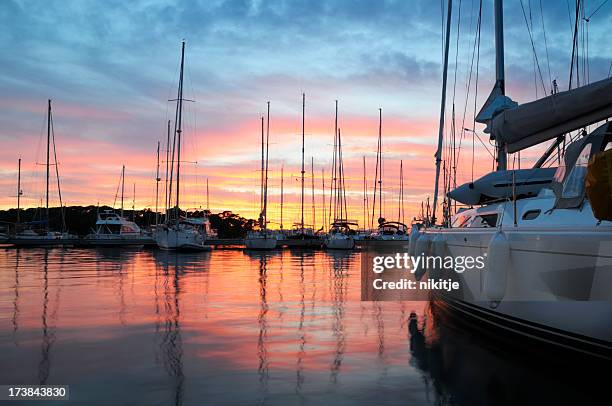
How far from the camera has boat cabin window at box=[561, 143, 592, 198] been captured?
25.5 ft

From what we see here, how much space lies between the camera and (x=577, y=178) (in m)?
7.89

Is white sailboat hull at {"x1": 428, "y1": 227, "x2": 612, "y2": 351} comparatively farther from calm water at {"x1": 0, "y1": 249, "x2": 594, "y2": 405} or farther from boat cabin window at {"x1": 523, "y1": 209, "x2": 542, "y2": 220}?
calm water at {"x1": 0, "y1": 249, "x2": 594, "y2": 405}

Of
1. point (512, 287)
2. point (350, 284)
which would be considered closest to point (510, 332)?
point (512, 287)

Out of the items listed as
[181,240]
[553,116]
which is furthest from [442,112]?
[181,240]

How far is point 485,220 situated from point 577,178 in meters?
2.54

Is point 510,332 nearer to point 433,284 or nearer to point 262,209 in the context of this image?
point 433,284

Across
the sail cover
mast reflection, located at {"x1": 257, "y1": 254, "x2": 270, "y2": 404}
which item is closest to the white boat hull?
mast reflection, located at {"x1": 257, "y1": 254, "x2": 270, "y2": 404}

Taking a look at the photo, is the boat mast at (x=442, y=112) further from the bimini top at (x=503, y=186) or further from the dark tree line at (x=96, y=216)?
the dark tree line at (x=96, y=216)

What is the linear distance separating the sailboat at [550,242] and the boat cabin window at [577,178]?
2 centimetres

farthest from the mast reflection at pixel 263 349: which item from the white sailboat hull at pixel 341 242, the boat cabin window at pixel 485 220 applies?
the white sailboat hull at pixel 341 242

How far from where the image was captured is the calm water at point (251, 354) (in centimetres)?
605

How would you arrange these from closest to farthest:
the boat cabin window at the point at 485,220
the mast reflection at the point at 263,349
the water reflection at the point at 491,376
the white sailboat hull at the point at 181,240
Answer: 1. the water reflection at the point at 491,376
2. the mast reflection at the point at 263,349
3. the boat cabin window at the point at 485,220
4. the white sailboat hull at the point at 181,240

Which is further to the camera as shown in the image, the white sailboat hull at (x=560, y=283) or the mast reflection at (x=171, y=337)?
the mast reflection at (x=171, y=337)

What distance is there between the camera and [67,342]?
8.32 metres
